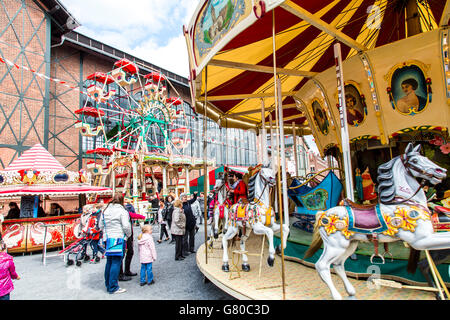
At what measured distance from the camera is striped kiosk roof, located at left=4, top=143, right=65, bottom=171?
32.2 ft

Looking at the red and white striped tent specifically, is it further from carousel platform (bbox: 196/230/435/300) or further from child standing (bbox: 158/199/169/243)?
carousel platform (bbox: 196/230/435/300)

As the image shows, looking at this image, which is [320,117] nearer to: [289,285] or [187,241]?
[289,285]

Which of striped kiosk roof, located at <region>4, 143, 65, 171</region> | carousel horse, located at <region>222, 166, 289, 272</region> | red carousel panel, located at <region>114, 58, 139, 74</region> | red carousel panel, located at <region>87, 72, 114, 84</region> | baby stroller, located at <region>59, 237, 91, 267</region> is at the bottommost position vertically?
baby stroller, located at <region>59, 237, 91, 267</region>

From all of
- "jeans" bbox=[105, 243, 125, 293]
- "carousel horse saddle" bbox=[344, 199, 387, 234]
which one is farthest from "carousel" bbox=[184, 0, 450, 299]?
"jeans" bbox=[105, 243, 125, 293]

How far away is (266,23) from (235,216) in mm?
3291

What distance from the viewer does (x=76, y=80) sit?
21.5 m

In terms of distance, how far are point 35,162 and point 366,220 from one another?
11.4m

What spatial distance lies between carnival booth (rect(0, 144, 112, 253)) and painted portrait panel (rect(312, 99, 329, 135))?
7.85 meters

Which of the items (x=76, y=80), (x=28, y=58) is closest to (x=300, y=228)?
(x=28, y=58)

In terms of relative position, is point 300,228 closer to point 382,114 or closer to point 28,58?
point 382,114

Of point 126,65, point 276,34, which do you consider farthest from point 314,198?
point 126,65

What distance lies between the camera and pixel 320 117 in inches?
233

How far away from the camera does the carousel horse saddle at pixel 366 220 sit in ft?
9.72
